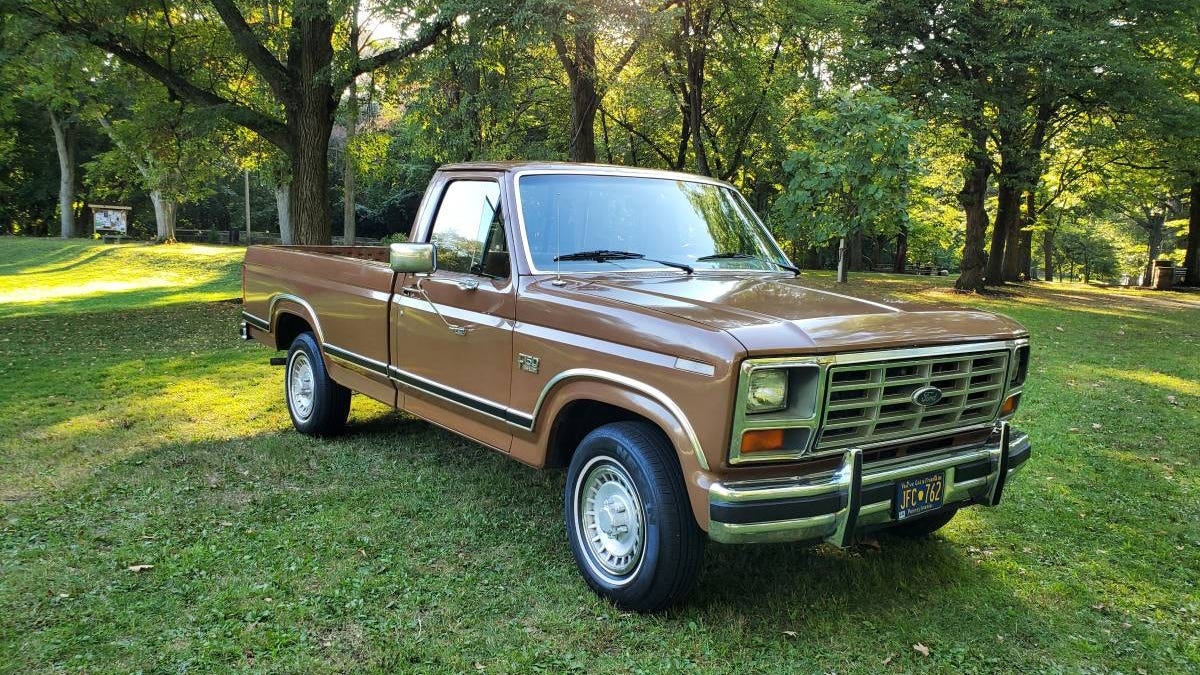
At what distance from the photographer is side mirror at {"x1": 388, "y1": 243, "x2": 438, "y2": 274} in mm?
4258

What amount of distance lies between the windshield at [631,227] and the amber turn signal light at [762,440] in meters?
1.52

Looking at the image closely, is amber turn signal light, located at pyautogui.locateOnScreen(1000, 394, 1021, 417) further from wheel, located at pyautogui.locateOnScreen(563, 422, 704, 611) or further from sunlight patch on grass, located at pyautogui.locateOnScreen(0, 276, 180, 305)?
sunlight patch on grass, located at pyautogui.locateOnScreen(0, 276, 180, 305)

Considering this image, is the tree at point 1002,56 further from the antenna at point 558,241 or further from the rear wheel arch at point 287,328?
the antenna at point 558,241

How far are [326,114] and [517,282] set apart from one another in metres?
12.0

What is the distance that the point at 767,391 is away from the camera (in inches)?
118

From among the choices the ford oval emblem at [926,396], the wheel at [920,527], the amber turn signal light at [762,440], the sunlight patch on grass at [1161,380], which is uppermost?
the ford oval emblem at [926,396]

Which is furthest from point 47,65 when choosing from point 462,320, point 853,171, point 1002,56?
point 1002,56

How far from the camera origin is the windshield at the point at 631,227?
4.28 meters

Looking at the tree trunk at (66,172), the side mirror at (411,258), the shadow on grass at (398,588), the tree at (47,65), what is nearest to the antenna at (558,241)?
the side mirror at (411,258)

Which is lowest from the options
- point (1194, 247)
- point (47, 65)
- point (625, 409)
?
point (625, 409)

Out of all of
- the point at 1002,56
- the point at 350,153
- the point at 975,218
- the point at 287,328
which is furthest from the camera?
the point at 975,218

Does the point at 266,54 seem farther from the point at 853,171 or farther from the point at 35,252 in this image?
the point at 35,252

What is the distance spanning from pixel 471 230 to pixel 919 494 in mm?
2835

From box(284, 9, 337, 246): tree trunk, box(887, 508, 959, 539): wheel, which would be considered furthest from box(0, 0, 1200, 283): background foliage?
box(887, 508, 959, 539): wheel
